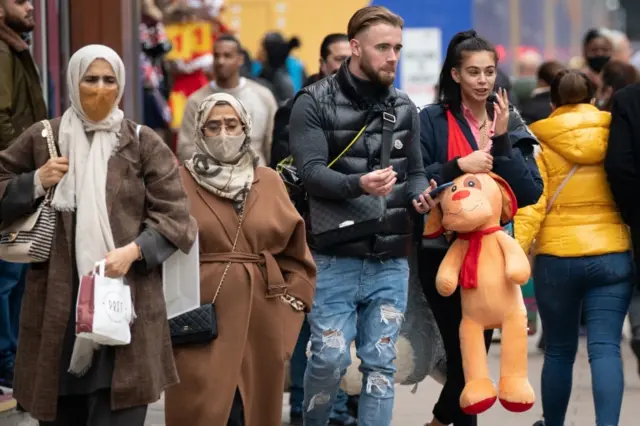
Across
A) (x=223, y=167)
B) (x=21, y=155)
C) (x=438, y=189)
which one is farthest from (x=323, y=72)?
(x=21, y=155)

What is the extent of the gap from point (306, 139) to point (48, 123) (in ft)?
4.87

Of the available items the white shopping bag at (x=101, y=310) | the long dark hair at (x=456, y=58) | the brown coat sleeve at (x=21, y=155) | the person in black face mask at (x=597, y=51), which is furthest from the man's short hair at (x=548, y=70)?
the white shopping bag at (x=101, y=310)

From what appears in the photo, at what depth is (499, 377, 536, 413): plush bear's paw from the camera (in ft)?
25.3

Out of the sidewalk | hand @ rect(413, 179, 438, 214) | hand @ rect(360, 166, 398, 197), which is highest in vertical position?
hand @ rect(360, 166, 398, 197)

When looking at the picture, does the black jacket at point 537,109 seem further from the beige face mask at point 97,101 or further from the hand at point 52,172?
the hand at point 52,172

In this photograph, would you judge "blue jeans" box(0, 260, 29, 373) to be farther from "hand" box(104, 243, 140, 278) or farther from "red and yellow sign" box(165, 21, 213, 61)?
"red and yellow sign" box(165, 21, 213, 61)

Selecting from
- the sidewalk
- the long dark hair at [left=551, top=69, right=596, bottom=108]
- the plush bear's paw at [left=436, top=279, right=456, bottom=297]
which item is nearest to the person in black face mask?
the sidewalk

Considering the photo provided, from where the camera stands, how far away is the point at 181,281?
673 centimetres

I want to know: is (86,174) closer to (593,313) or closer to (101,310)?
(101,310)

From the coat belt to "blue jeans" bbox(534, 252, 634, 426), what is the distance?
1.65 m

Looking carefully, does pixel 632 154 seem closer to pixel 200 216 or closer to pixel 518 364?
pixel 518 364

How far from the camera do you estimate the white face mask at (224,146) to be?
722 centimetres

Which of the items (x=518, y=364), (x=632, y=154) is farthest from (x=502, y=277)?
(x=632, y=154)

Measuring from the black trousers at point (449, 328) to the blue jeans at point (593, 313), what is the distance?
1.56ft
